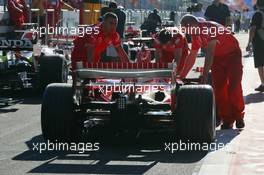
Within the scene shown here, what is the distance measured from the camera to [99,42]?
32.4ft

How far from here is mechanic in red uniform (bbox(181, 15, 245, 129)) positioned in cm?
961

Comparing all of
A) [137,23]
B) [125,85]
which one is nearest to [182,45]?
[125,85]

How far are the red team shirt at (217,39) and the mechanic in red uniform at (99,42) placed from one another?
3.44ft

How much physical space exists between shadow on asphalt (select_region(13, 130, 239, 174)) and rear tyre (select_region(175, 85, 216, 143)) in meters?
0.20

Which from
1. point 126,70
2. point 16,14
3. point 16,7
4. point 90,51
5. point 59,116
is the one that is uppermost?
point 16,7

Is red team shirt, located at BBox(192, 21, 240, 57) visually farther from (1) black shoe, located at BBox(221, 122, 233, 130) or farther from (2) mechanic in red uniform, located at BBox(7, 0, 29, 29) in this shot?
(2) mechanic in red uniform, located at BBox(7, 0, 29, 29)

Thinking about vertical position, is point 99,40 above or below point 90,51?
above

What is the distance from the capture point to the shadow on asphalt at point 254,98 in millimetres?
12509

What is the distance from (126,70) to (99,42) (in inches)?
62.4

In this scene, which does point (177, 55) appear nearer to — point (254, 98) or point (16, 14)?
point (254, 98)
